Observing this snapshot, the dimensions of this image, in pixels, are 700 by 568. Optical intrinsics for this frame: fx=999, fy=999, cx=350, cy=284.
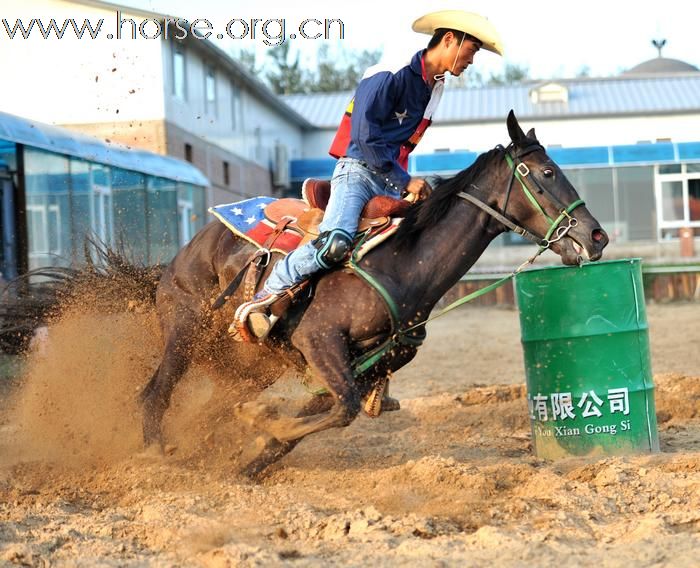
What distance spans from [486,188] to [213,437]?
2431mm

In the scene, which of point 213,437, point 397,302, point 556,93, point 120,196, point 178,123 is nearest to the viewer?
point 397,302

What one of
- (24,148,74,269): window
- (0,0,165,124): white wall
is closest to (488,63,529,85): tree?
(0,0,165,124): white wall

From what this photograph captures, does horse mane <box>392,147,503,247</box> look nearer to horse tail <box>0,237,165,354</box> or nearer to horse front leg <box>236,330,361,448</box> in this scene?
horse front leg <box>236,330,361,448</box>

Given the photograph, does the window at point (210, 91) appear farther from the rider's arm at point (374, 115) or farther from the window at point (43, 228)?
the rider's arm at point (374, 115)

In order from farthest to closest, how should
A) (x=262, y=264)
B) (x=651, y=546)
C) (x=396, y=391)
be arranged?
(x=396, y=391)
(x=262, y=264)
(x=651, y=546)

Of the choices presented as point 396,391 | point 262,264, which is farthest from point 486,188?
point 396,391

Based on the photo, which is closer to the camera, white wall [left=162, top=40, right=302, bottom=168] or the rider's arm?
the rider's arm

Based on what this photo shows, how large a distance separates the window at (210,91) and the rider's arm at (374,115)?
2323 cm

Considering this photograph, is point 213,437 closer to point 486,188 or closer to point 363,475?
point 363,475

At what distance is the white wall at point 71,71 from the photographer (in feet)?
78.0

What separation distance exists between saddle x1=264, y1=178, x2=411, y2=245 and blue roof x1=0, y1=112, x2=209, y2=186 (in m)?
5.61

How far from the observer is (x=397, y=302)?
18.5 feet

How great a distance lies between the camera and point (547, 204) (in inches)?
220

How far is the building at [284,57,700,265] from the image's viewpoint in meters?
29.9
